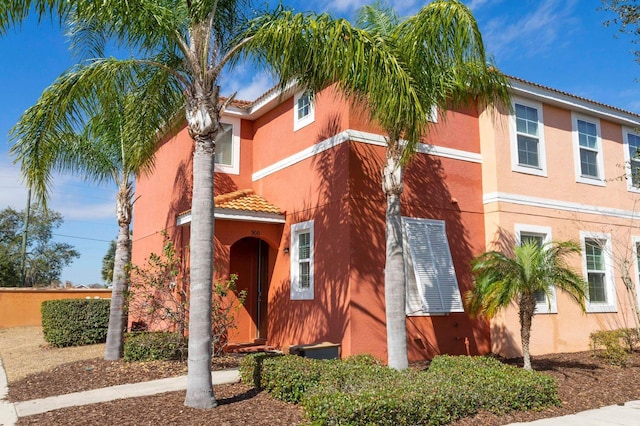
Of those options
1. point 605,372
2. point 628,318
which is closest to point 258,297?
point 605,372

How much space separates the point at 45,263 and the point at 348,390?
47832 mm

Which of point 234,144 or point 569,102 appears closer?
point 569,102

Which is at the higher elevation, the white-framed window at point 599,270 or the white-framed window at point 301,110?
the white-framed window at point 301,110

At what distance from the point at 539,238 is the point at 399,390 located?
8256 millimetres

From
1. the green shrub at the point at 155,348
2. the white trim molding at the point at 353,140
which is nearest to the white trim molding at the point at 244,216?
the white trim molding at the point at 353,140

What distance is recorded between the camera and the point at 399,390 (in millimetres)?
6918

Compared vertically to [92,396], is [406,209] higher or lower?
higher

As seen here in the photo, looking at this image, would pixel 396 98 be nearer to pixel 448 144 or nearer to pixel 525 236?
pixel 448 144

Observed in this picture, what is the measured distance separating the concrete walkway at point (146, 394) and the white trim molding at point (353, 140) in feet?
17.2

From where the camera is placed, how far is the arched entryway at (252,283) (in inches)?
561

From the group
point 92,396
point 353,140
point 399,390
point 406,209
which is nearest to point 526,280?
point 406,209

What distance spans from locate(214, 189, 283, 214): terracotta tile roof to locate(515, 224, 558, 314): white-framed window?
233 inches

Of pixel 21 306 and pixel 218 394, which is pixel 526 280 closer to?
pixel 218 394

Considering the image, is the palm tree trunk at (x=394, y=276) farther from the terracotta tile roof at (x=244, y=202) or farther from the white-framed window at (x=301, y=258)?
the terracotta tile roof at (x=244, y=202)
